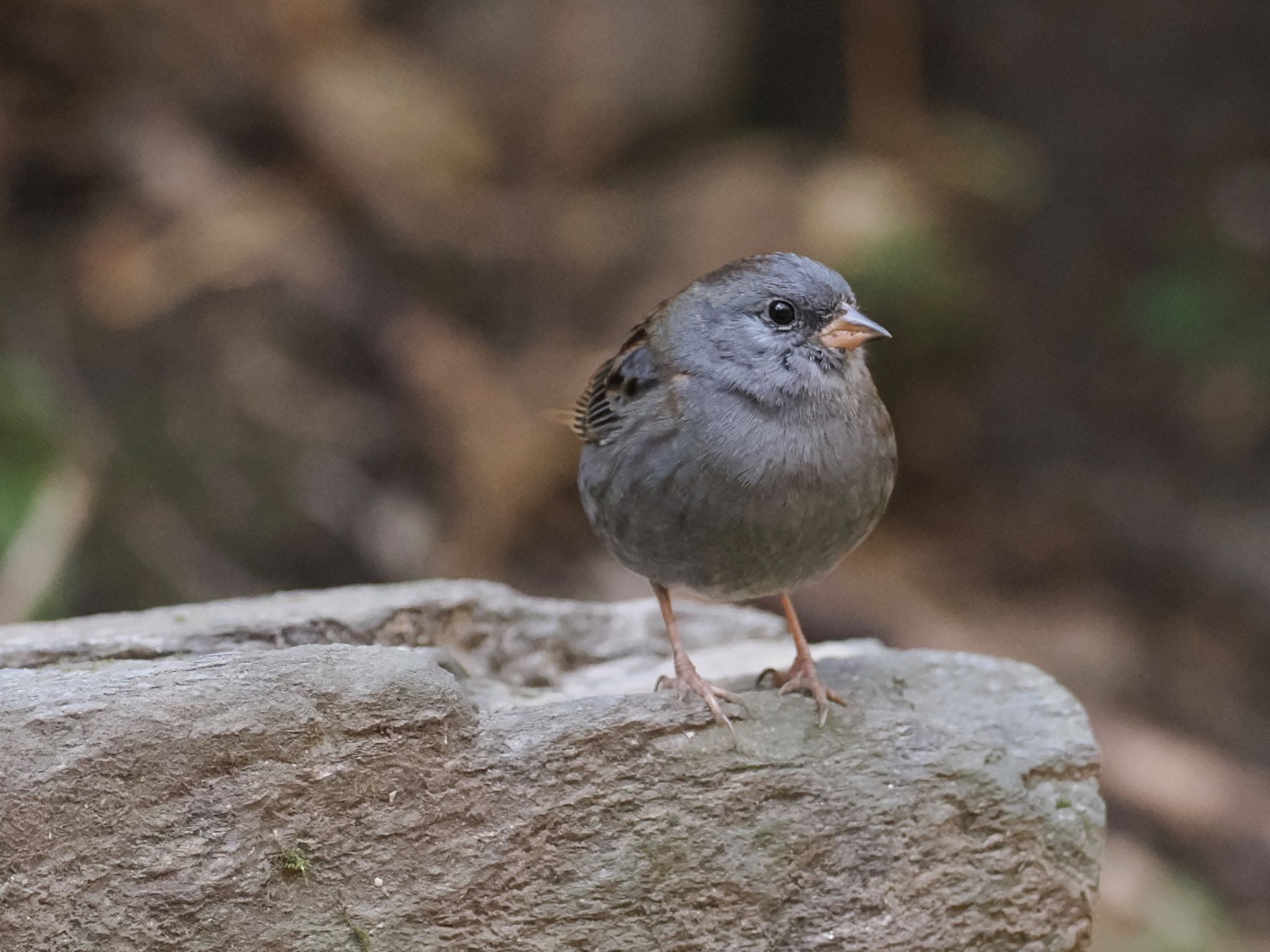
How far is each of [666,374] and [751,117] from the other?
636 cm

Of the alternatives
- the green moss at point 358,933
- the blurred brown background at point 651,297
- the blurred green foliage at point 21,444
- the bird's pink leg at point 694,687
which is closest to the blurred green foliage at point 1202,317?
the blurred brown background at point 651,297

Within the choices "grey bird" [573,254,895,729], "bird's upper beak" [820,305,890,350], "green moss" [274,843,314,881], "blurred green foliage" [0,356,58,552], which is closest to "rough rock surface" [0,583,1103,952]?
"green moss" [274,843,314,881]

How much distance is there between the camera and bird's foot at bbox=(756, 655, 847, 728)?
141 inches

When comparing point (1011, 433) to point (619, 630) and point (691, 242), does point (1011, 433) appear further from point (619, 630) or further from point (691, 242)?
point (619, 630)

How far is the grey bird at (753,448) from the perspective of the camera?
347 cm

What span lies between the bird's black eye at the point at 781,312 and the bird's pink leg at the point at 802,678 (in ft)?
2.62

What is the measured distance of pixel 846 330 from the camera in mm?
3545

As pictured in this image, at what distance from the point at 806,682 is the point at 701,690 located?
1.23ft

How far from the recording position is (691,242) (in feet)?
25.8

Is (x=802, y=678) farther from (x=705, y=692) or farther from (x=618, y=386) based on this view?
(x=618, y=386)

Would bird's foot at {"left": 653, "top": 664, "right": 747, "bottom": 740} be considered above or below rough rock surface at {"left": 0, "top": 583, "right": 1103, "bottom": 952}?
above

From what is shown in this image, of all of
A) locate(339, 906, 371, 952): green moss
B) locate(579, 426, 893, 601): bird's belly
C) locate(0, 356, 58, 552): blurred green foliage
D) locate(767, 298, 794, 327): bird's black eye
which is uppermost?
locate(0, 356, 58, 552): blurred green foliage

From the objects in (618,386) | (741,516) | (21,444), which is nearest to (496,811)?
(741,516)

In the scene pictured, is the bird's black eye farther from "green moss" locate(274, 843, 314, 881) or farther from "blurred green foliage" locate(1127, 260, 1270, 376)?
"blurred green foliage" locate(1127, 260, 1270, 376)
